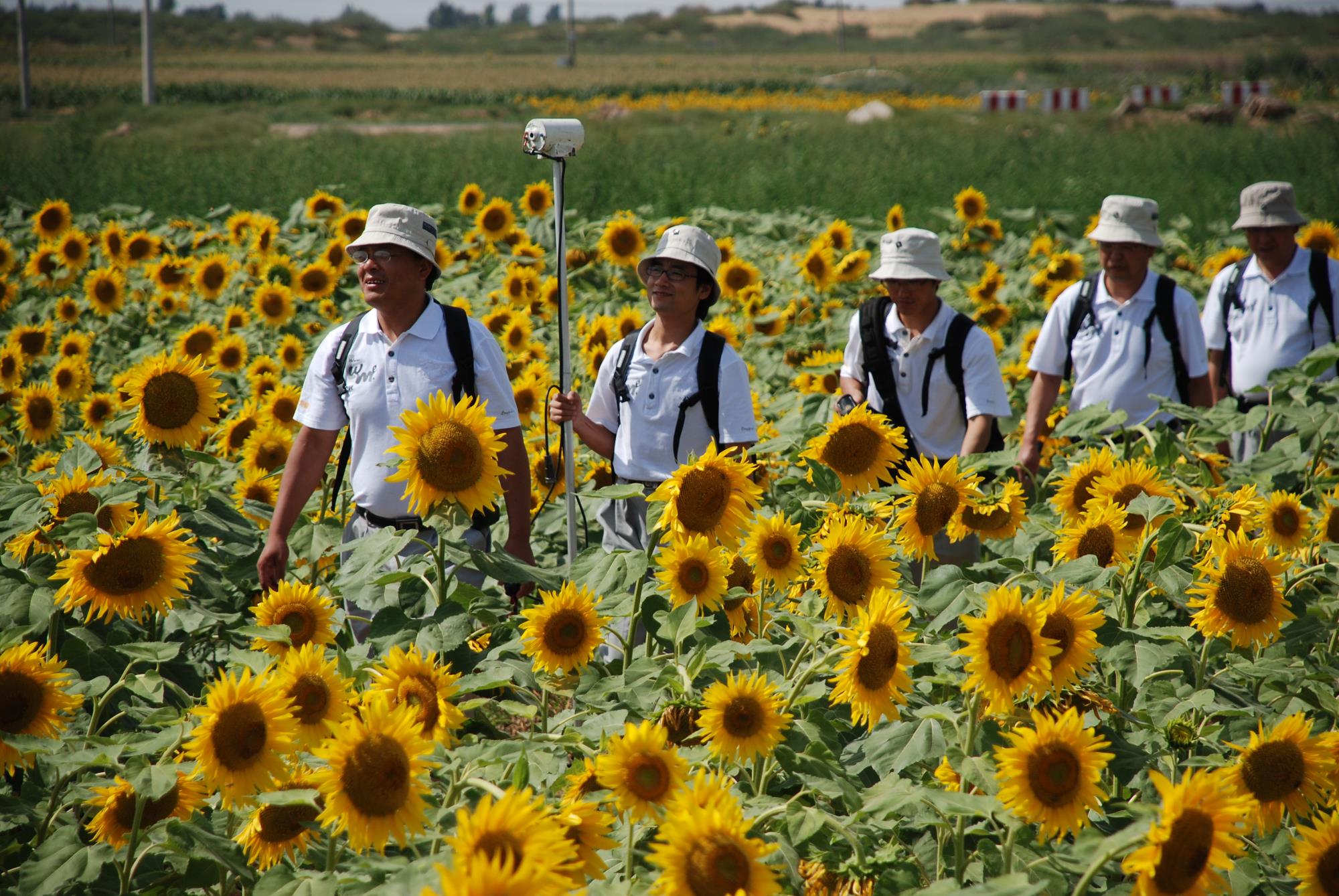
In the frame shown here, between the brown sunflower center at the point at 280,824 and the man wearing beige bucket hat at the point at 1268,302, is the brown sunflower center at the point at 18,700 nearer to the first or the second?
the brown sunflower center at the point at 280,824

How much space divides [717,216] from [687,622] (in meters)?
8.33

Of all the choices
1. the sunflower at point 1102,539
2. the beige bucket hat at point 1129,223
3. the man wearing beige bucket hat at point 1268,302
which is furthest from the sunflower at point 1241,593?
the man wearing beige bucket hat at point 1268,302

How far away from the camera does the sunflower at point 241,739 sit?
1.97 m

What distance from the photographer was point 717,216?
34.2 ft

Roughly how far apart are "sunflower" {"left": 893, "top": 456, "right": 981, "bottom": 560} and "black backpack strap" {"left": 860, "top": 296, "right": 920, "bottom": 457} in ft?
6.19

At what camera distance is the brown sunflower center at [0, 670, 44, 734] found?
7.32 feet

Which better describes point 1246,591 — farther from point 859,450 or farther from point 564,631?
point 564,631

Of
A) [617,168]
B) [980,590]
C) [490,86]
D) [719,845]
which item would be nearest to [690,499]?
[980,590]

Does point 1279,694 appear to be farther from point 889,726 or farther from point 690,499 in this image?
point 690,499

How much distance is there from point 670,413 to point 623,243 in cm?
326

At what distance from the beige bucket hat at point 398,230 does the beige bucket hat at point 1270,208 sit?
12.4 ft

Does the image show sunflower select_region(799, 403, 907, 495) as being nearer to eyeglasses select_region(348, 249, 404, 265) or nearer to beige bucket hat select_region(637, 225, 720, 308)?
beige bucket hat select_region(637, 225, 720, 308)

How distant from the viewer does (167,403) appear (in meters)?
3.47

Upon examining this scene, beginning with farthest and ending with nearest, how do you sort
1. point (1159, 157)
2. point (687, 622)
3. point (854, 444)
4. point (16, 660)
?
1. point (1159, 157)
2. point (854, 444)
3. point (687, 622)
4. point (16, 660)
